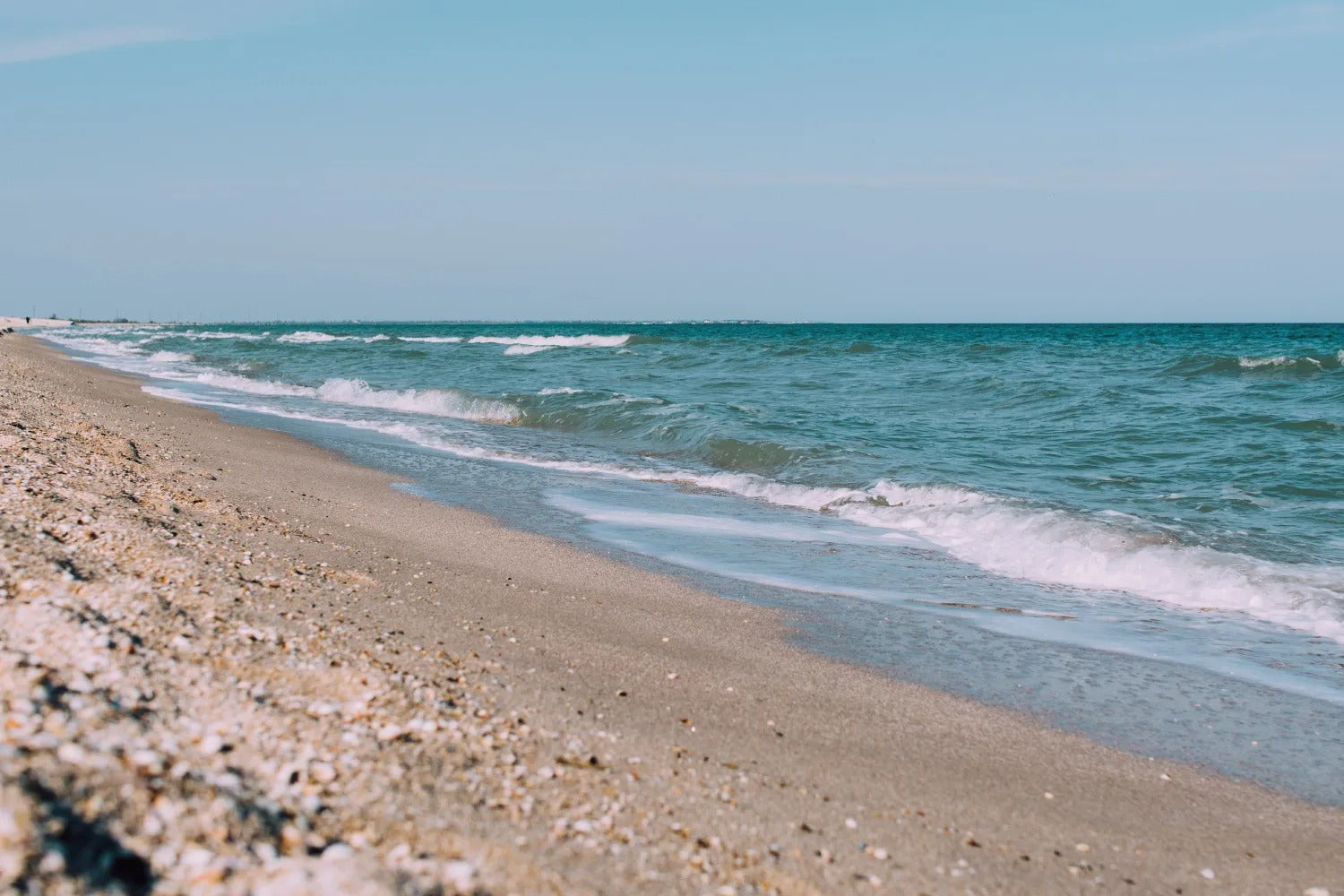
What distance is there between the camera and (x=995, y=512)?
9.61 meters

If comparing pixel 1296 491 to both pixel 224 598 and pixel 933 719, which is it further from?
pixel 224 598

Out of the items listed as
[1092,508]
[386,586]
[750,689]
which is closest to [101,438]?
[386,586]

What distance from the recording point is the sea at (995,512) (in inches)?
200

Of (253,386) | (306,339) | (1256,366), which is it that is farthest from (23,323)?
(1256,366)

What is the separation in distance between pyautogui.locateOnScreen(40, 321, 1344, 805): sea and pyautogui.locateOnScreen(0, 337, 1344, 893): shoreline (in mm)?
503

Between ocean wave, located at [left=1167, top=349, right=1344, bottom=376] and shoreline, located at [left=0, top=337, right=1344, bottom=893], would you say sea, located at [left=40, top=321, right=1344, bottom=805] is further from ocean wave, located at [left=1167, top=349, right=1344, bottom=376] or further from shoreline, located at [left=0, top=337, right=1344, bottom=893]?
shoreline, located at [left=0, top=337, right=1344, bottom=893]

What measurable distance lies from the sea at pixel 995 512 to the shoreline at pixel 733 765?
503mm

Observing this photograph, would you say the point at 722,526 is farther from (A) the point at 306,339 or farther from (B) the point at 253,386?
(A) the point at 306,339

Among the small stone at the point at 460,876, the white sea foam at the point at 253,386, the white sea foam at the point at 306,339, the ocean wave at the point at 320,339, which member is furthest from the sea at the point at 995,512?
the white sea foam at the point at 306,339

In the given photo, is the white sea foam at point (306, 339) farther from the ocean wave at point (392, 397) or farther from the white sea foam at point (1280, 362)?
the white sea foam at point (1280, 362)

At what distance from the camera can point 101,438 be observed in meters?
9.35

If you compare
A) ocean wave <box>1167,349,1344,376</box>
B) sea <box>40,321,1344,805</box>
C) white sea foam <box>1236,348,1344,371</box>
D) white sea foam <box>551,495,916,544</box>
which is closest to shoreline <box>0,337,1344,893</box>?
sea <box>40,321,1344,805</box>

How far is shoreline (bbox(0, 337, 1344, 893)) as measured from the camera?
2758 mm

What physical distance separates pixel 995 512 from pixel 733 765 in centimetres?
688
